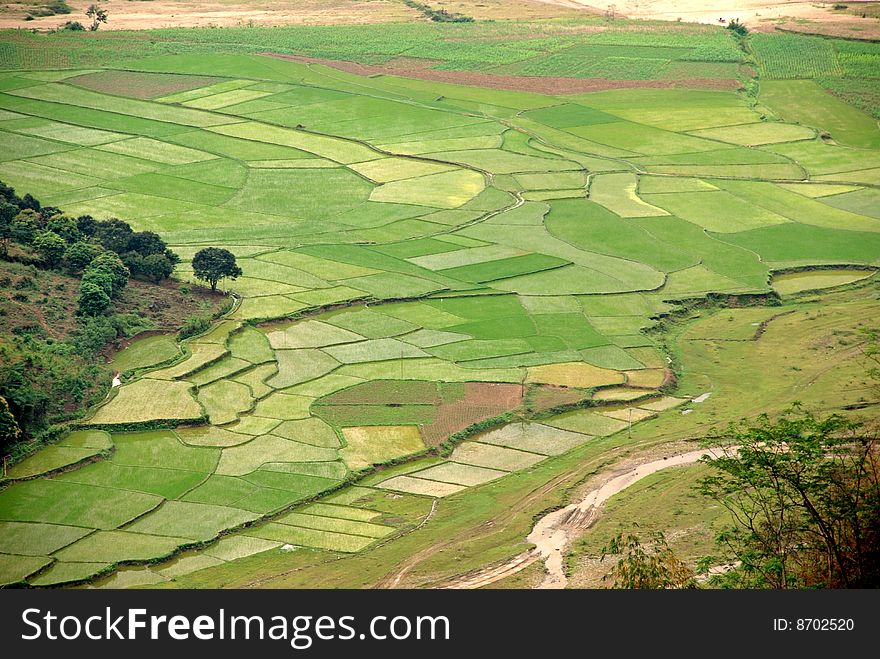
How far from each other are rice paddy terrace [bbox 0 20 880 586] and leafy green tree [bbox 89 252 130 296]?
4.81 meters

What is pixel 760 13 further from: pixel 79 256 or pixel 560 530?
pixel 560 530

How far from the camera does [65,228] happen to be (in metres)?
59.1

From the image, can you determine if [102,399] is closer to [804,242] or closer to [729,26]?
[804,242]

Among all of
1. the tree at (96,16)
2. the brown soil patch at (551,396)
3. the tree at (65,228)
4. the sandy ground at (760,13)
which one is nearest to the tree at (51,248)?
the tree at (65,228)

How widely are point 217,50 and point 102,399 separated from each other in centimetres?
6702

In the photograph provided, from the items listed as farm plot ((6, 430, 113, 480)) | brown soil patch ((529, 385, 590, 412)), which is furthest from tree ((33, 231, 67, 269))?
brown soil patch ((529, 385, 590, 412))

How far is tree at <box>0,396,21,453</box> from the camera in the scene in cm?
3972

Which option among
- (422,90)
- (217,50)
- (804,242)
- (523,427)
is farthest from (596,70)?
(523,427)

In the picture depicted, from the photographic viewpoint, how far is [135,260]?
57062mm

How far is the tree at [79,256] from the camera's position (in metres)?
55.6

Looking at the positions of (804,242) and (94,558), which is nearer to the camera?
(94,558)

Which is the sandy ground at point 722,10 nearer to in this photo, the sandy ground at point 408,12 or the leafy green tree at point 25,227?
the sandy ground at point 408,12

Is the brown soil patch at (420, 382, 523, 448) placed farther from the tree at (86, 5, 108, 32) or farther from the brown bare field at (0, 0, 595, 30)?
the brown bare field at (0, 0, 595, 30)

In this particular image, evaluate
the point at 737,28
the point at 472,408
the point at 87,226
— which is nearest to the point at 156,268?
the point at 87,226
